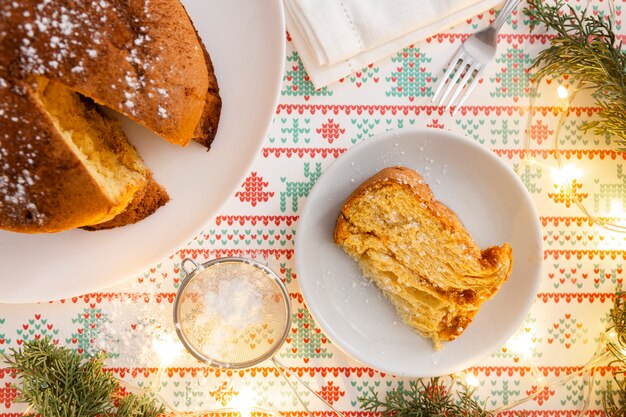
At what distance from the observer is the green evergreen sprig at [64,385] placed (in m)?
1.60

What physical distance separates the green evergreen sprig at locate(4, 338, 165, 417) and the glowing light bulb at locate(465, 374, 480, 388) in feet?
3.08

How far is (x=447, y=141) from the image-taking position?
1712mm

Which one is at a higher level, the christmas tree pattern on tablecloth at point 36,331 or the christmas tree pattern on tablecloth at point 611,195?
the christmas tree pattern on tablecloth at point 611,195

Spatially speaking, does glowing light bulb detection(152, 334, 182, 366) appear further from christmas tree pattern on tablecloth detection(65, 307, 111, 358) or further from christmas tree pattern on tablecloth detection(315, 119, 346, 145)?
christmas tree pattern on tablecloth detection(315, 119, 346, 145)

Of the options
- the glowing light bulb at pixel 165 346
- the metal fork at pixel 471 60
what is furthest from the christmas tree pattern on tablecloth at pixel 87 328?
the metal fork at pixel 471 60

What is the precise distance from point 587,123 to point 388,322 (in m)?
0.87

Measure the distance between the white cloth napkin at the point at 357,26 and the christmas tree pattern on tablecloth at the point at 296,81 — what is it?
1.2 inches

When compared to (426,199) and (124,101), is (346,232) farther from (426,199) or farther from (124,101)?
(124,101)

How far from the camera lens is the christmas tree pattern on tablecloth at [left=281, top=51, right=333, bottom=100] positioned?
5.80 ft

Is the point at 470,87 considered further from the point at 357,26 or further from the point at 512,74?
the point at 357,26

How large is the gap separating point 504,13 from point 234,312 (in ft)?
3.87

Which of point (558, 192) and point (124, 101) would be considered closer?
point (124, 101)

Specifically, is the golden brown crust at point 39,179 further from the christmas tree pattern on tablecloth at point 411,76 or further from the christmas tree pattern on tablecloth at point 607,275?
the christmas tree pattern on tablecloth at point 607,275

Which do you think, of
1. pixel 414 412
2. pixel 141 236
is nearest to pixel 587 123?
pixel 414 412
